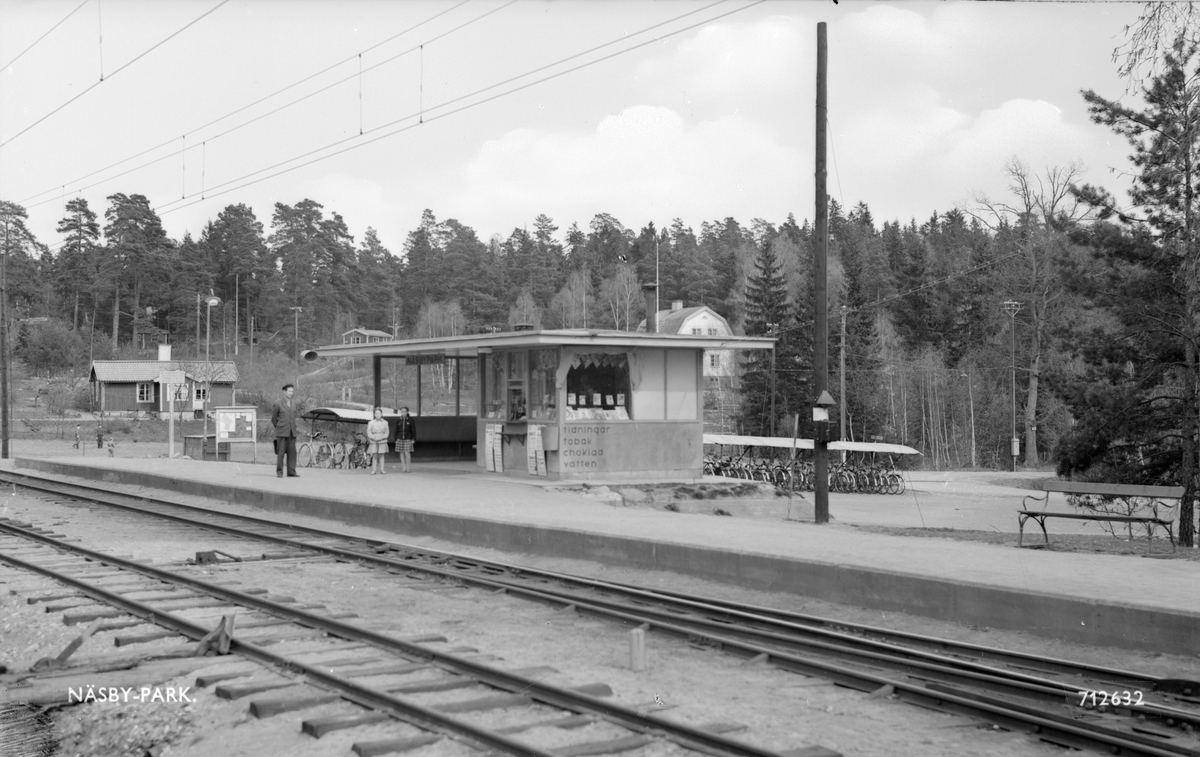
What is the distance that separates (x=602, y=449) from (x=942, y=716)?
16692 millimetres

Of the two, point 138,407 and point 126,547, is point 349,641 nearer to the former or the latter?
point 126,547

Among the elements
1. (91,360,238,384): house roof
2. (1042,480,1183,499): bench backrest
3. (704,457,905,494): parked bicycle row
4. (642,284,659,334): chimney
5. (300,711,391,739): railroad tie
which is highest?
(91,360,238,384): house roof

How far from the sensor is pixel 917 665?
804 cm

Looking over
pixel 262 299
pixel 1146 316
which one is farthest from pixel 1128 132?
pixel 262 299

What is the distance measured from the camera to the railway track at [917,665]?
6.55 m

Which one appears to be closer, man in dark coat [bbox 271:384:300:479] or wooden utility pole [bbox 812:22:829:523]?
wooden utility pole [bbox 812:22:829:523]

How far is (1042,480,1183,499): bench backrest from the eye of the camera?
14797 mm

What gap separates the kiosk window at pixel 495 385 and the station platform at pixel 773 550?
1.54 metres

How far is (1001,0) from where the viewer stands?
10336mm

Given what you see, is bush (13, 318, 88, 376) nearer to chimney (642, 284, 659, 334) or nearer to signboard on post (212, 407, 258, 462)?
signboard on post (212, 407, 258, 462)

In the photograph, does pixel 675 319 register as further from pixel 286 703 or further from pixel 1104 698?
pixel 286 703

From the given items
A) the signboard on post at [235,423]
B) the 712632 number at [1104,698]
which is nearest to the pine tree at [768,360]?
the signboard on post at [235,423]

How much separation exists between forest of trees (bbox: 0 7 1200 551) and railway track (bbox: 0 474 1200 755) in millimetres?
6286

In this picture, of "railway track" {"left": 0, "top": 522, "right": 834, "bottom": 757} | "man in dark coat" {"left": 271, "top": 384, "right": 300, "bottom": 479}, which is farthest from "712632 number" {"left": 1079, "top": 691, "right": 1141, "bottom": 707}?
"man in dark coat" {"left": 271, "top": 384, "right": 300, "bottom": 479}
